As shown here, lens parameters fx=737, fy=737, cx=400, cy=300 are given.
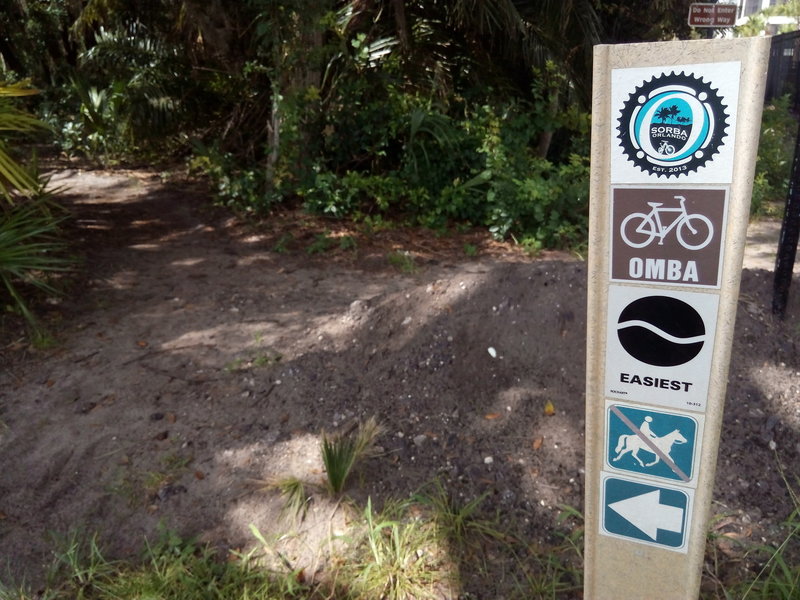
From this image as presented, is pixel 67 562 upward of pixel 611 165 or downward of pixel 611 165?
downward

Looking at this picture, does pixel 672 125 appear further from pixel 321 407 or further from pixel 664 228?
pixel 321 407

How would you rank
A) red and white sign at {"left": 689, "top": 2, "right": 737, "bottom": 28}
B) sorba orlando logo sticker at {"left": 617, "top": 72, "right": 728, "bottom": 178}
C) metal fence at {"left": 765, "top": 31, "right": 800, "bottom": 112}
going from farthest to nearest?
1. red and white sign at {"left": 689, "top": 2, "right": 737, "bottom": 28}
2. metal fence at {"left": 765, "top": 31, "right": 800, "bottom": 112}
3. sorba orlando logo sticker at {"left": 617, "top": 72, "right": 728, "bottom": 178}

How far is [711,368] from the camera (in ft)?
6.16

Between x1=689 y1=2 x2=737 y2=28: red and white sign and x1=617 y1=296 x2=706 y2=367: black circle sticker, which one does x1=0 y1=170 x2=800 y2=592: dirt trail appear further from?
x1=689 y1=2 x2=737 y2=28: red and white sign

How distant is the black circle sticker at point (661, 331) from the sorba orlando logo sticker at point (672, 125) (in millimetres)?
339

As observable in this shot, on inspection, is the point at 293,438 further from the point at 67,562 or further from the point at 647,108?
the point at 647,108

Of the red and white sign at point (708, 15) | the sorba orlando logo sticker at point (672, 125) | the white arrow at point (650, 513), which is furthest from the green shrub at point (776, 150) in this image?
the sorba orlando logo sticker at point (672, 125)

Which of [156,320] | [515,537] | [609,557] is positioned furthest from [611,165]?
[156,320]

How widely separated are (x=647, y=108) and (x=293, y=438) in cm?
231

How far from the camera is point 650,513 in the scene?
6.80ft

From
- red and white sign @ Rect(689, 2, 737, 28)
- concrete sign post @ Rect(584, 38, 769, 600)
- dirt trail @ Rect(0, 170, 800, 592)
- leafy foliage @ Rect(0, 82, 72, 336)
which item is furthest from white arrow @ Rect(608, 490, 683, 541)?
red and white sign @ Rect(689, 2, 737, 28)

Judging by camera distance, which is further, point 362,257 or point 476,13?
point 476,13

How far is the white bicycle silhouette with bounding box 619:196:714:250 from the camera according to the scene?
1786mm

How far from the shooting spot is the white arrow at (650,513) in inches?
80.4
